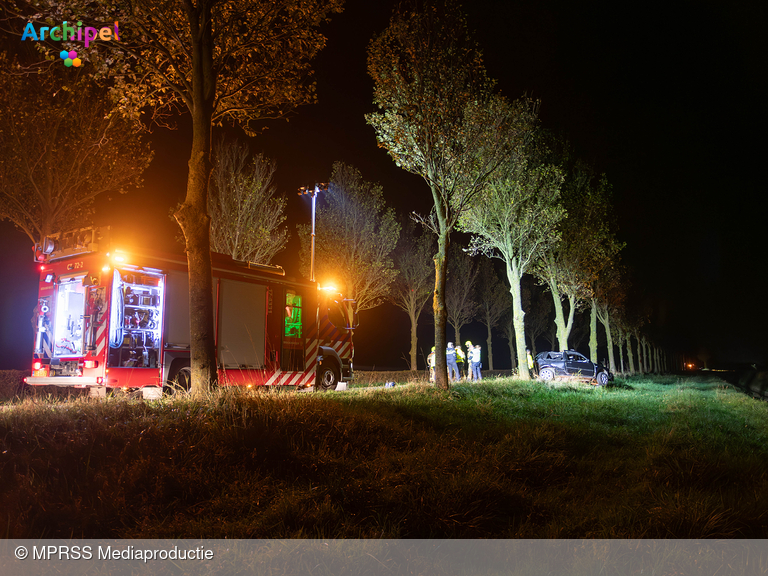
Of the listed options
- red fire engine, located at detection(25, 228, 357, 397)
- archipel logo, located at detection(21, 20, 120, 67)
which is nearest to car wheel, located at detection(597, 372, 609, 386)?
red fire engine, located at detection(25, 228, 357, 397)

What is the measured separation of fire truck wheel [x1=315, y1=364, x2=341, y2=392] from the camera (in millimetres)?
14383

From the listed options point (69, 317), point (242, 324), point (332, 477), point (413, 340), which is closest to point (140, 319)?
point (69, 317)

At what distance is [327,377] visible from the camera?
14.8 m

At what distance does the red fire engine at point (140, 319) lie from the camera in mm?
10070

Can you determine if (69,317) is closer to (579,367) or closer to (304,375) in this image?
(304,375)

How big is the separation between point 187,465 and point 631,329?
44.7 m

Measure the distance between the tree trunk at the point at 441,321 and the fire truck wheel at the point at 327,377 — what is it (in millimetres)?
3313

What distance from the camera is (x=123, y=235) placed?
10523 mm

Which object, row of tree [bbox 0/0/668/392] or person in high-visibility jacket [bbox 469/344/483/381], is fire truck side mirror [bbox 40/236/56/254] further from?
person in high-visibility jacket [bbox 469/344/483/381]

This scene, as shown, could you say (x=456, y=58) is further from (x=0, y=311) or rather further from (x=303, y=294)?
(x=0, y=311)

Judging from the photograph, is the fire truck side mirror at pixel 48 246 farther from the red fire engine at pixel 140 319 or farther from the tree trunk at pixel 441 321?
the tree trunk at pixel 441 321

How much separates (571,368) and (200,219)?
2132 cm

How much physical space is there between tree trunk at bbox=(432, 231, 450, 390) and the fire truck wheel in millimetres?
3313

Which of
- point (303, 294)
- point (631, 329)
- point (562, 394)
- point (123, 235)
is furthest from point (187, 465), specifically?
point (631, 329)
